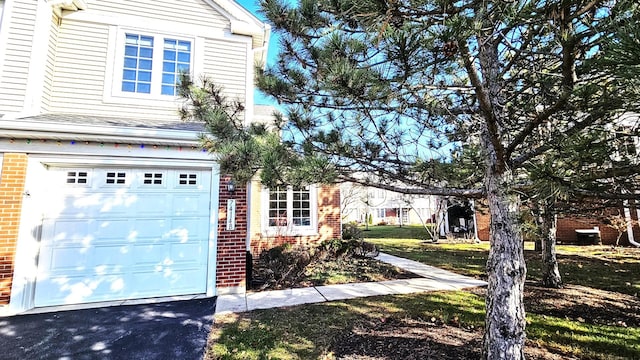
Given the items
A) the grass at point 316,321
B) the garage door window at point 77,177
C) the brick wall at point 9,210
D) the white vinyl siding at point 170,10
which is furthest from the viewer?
the white vinyl siding at point 170,10

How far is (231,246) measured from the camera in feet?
18.6

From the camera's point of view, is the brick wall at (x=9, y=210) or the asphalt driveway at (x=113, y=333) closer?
the asphalt driveway at (x=113, y=333)

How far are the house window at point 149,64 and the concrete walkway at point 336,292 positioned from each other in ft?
15.4

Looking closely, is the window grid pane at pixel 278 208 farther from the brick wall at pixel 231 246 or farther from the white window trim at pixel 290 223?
the brick wall at pixel 231 246

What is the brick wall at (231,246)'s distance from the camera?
5.59m

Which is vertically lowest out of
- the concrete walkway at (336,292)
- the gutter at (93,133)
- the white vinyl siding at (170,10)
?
the concrete walkway at (336,292)

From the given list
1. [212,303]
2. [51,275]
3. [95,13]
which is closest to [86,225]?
[51,275]

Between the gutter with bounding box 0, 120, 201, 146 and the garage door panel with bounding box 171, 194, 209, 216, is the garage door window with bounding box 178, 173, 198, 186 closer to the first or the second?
the garage door panel with bounding box 171, 194, 209, 216

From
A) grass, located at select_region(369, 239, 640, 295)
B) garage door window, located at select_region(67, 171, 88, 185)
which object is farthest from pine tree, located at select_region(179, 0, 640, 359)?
grass, located at select_region(369, 239, 640, 295)

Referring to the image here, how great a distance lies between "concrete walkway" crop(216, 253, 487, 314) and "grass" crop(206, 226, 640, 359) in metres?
0.30

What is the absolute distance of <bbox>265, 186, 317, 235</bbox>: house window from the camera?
9.75 m

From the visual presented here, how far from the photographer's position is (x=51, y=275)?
497 cm

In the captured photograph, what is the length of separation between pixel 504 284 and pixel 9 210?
695 cm

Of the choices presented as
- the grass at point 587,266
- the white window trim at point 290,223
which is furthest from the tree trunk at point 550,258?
the white window trim at point 290,223
